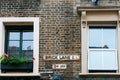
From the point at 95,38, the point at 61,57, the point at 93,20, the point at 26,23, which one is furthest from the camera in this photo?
the point at 26,23

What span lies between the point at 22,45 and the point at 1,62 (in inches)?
44.0

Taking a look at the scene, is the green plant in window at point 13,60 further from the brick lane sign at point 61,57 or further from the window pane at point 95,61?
the window pane at point 95,61

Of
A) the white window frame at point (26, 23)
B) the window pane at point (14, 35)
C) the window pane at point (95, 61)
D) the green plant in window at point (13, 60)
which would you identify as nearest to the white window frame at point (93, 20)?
the window pane at point (95, 61)

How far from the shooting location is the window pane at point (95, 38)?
15805 millimetres

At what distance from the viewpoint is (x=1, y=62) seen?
15.4m

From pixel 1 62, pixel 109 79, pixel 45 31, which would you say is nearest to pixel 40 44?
pixel 45 31

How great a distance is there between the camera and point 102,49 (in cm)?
1563

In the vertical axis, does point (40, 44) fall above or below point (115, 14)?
below

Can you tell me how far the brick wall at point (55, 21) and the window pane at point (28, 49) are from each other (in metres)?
0.57

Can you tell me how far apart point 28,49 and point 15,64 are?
91cm

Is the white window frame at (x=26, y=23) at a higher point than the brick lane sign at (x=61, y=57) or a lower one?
higher

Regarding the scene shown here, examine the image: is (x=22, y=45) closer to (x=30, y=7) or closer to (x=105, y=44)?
(x=30, y=7)

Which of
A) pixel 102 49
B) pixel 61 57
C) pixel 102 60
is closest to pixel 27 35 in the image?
pixel 61 57

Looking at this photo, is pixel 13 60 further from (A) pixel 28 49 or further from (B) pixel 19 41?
(B) pixel 19 41
